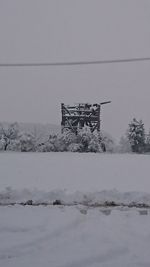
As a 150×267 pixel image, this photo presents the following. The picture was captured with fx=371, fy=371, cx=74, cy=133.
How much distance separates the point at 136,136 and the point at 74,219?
42.5 feet

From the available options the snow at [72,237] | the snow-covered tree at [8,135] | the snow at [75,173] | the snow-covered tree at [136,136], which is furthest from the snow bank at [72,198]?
the snow-covered tree at [136,136]

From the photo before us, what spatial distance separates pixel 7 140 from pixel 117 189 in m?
9.64

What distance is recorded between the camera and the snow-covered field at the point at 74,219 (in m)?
2.85

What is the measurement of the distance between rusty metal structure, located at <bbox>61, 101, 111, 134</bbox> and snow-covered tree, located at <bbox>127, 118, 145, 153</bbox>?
169cm

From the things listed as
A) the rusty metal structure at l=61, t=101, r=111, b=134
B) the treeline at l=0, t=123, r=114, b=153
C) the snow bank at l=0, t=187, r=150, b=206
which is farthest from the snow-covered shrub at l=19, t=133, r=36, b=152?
the snow bank at l=0, t=187, r=150, b=206

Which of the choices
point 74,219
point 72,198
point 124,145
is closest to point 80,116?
point 124,145

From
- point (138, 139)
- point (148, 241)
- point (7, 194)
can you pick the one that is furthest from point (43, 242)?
point (138, 139)

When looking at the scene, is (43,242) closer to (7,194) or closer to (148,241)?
(148,241)

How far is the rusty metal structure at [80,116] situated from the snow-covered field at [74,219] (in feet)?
29.3

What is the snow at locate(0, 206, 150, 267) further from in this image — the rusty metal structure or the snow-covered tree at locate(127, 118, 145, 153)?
the snow-covered tree at locate(127, 118, 145, 153)

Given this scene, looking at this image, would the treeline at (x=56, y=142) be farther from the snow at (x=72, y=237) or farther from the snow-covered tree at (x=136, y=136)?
the snow at (x=72, y=237)

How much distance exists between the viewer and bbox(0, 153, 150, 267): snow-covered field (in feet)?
9.36

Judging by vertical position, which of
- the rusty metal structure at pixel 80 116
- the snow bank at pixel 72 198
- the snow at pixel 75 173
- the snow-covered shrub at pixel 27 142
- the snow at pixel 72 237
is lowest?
the snow at pixel 72 237

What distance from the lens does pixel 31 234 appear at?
11.1 ft
